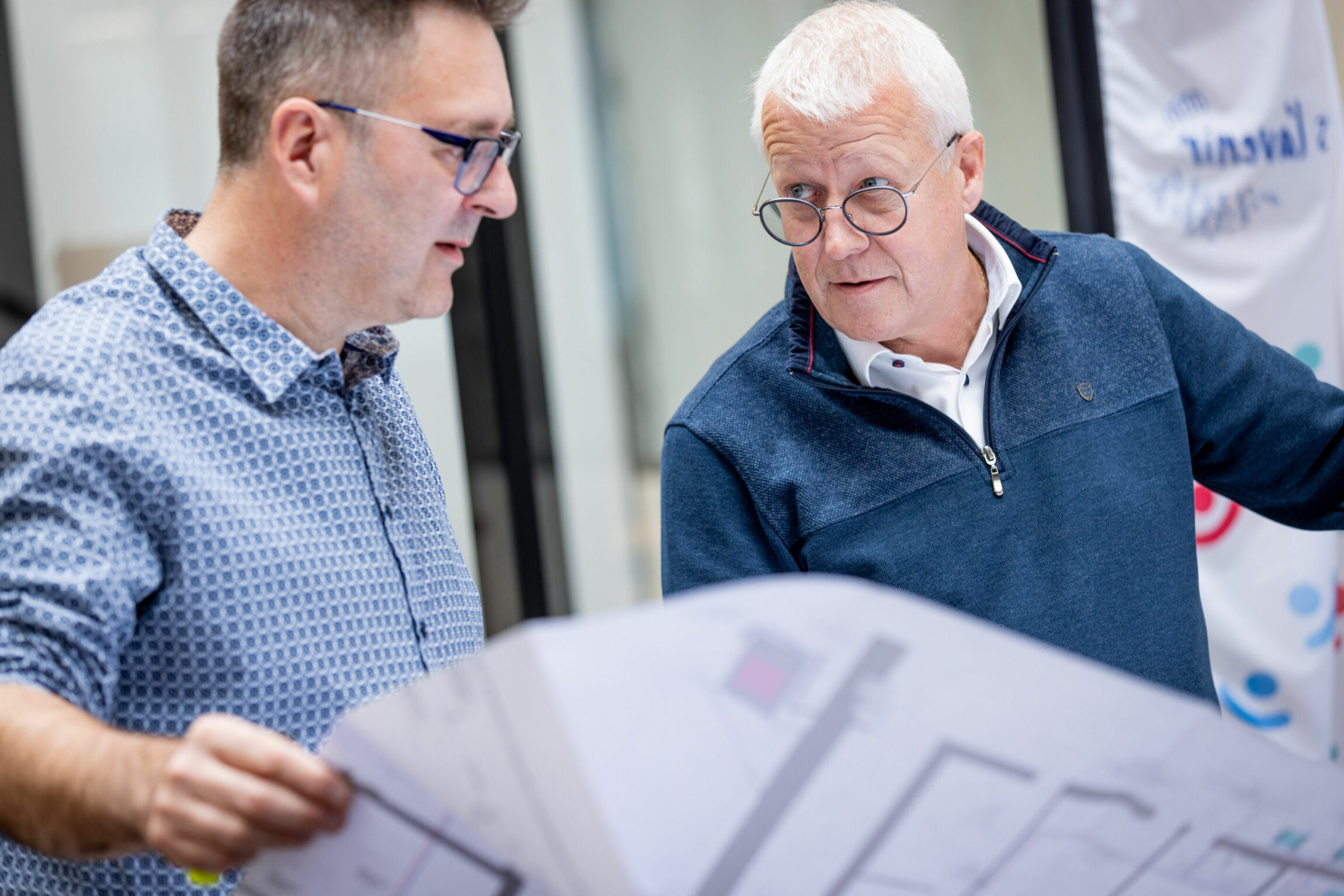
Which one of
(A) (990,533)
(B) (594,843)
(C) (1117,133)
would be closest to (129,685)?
(B) (594,843)

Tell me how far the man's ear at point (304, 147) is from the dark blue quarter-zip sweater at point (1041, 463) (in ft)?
1.57

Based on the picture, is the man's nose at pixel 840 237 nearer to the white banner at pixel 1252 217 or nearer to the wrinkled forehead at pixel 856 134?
the wrinkled forehead at pixel 856 134

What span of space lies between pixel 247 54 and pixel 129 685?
0.55 metres

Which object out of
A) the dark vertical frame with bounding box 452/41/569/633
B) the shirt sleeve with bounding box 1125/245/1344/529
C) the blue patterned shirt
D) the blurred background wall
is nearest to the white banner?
the blurred background wall

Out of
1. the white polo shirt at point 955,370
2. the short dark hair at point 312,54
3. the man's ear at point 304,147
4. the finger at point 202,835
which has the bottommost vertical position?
the white polo shirt at point 955,370

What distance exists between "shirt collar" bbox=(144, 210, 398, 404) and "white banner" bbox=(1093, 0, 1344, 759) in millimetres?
1704

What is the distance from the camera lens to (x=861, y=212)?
130 centimetres

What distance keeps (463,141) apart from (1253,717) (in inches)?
71.3

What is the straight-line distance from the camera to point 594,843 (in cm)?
52

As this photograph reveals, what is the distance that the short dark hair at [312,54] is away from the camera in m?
1.04

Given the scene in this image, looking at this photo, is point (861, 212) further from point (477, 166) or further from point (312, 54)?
point (312, 54)

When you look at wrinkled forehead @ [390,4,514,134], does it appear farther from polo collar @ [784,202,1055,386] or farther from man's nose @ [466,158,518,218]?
polo collar @ [784,202,1055,386]

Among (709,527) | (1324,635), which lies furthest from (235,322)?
(1324,635)

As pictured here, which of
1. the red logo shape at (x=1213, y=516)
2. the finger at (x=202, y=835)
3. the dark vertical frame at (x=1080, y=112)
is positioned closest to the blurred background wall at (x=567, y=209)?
the dark vertical frame at (x=1080, y=112)
